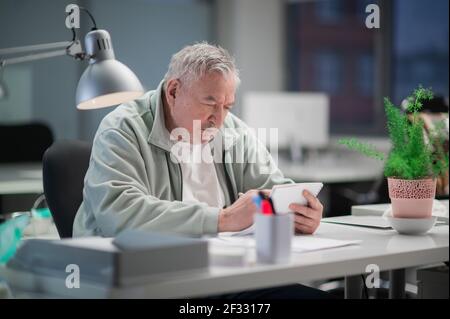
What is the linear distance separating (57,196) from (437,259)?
1115 millimetres

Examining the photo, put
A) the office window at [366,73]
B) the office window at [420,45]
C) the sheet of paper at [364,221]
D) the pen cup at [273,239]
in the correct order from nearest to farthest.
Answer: the pen cup at [273,239], the sheet of paper at [364,221], the office window at [420,45], the office window at [366,73]

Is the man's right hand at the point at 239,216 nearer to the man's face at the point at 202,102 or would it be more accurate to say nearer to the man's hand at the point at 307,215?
the man's hand at the point at 307,215

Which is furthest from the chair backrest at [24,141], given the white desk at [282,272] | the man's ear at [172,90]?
the white desk at [282,272]

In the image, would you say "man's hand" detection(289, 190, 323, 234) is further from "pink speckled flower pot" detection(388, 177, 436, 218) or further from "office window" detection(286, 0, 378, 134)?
"office window" detection(286, 0, 378, 134)

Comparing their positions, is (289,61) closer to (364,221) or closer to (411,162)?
(364,221)

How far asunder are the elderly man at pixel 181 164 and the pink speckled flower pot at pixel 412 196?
200 mm

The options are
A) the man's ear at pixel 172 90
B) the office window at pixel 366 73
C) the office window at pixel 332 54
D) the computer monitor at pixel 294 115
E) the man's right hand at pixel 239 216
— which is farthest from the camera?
the office window at pixel 332 54

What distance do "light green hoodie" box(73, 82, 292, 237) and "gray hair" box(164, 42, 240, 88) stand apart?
5.4 inches

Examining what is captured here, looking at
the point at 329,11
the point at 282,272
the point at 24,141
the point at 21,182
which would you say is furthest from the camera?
the point at 329,11

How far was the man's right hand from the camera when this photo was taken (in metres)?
1.87

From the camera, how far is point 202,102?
2186 mm

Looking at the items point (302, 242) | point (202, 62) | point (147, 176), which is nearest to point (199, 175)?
point (147, 176)

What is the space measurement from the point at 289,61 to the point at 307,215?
5320mm

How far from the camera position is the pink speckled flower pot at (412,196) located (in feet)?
6.30
